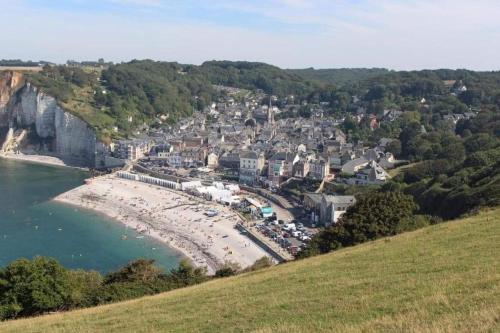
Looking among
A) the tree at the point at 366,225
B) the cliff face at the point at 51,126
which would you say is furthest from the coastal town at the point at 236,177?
the tree at the point at 366,225

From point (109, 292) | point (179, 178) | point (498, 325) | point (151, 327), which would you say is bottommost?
point (179, 178)

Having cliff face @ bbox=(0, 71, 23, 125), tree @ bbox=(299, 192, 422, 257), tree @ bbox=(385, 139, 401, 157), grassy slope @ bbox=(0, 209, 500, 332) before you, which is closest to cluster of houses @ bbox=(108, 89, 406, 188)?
tree @ bbox=(385, 139, 401, 157)

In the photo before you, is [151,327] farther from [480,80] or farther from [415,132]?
[480,80]

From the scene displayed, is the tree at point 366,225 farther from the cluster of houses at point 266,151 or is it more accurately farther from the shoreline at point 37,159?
the shoreline at point 37,159

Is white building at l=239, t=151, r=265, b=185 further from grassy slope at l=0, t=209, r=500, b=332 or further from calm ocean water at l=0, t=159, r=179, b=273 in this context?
grassy slope at l=0, t=209, r=500, b=332

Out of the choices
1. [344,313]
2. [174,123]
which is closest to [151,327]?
[344,313]

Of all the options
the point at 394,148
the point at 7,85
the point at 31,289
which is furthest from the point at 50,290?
the point at 7,85
